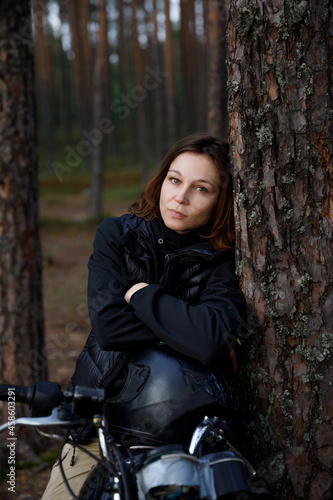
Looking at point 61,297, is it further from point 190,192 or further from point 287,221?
point 287,221

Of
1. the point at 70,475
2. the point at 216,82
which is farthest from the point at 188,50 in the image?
the point at 70,475

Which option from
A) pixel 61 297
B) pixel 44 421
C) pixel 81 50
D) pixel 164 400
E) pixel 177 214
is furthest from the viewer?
pixel 81 50

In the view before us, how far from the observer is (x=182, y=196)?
2.24 meters

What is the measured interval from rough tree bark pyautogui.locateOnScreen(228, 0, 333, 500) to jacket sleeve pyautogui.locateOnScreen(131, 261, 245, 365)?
11 cm

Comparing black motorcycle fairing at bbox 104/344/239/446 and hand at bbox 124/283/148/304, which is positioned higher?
hand at bbox 124/283/148/304

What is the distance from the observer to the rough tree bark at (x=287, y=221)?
188 cm

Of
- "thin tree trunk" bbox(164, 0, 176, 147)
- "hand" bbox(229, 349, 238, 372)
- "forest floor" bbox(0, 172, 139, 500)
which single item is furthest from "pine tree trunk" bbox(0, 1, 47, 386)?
"thin tree trunk" bbox(164, 0, 176, 147)

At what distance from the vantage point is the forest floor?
13.4 feet

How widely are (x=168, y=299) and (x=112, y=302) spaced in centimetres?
24

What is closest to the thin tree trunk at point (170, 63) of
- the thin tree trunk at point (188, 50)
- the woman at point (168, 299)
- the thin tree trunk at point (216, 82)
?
the thin tree trunk at point (188, 50)

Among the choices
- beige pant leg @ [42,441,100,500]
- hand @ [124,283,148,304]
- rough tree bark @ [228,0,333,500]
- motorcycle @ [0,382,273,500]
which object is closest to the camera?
motorcycle @ [0,382,273,500]

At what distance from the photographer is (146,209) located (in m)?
2.45

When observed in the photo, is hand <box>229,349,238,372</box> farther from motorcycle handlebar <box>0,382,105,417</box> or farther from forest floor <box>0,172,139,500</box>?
forest floor <box>0,172,139,500</box>

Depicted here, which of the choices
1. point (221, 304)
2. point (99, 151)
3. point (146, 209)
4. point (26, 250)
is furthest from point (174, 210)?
point (99, 151)
